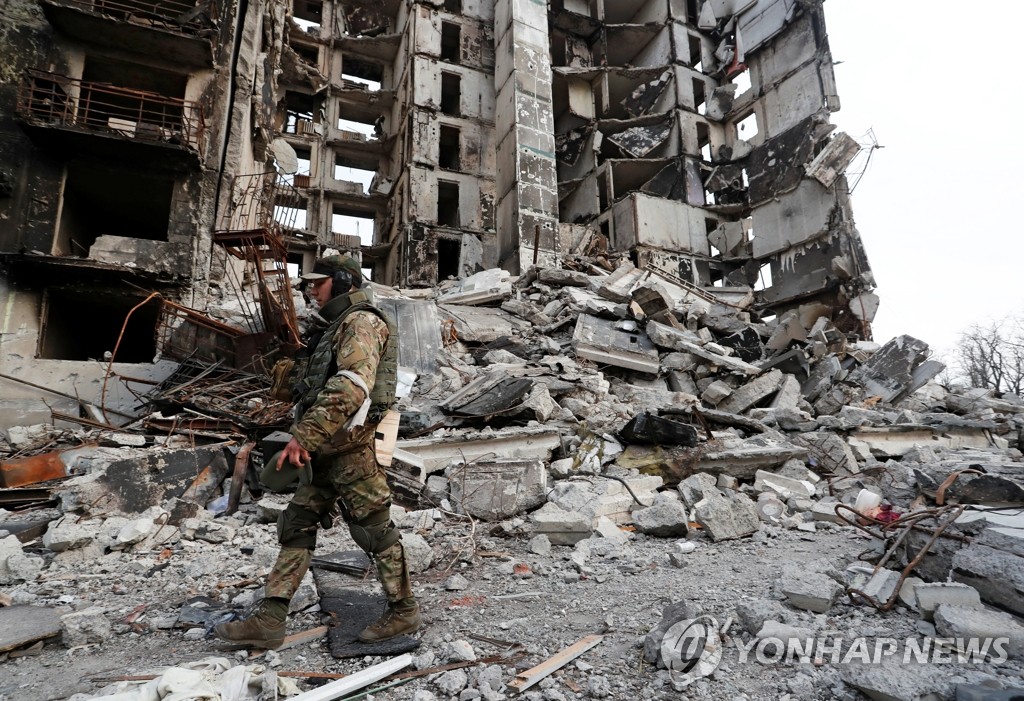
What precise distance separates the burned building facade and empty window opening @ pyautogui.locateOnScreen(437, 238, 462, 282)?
0.13 metres

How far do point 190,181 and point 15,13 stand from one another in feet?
12.2

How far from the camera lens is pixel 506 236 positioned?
16891 mm

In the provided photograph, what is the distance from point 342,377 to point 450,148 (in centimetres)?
2136

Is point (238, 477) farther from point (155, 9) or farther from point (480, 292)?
point (155, 9)

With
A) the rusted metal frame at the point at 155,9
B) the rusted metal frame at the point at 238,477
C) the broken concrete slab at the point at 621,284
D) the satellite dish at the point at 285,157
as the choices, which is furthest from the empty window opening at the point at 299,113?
the rusted metal frame at the point at 238,477

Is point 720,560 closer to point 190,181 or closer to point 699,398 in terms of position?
point 699,398

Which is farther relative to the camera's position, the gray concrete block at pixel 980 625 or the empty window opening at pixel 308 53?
the empty window opening at pixel 308 53

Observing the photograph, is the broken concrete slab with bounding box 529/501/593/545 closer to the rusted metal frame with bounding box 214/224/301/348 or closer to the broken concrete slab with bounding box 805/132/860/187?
the rusted metal frame with bounding box 214/224/301/348

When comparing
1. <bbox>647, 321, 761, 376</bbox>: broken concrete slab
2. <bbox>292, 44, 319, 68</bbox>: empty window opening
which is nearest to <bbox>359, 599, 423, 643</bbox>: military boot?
<bbox>647, 321, 761, 376</bbox>: broken concrete slab

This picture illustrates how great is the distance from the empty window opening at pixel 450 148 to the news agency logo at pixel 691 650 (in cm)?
1989

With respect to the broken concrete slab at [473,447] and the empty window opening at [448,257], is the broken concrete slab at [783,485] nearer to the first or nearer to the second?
the broken concrete slab at [473,447]

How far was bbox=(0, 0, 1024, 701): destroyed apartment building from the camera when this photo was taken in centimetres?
238

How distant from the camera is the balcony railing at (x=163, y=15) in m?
8.97

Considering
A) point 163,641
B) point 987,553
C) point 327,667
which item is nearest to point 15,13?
point 163,641
